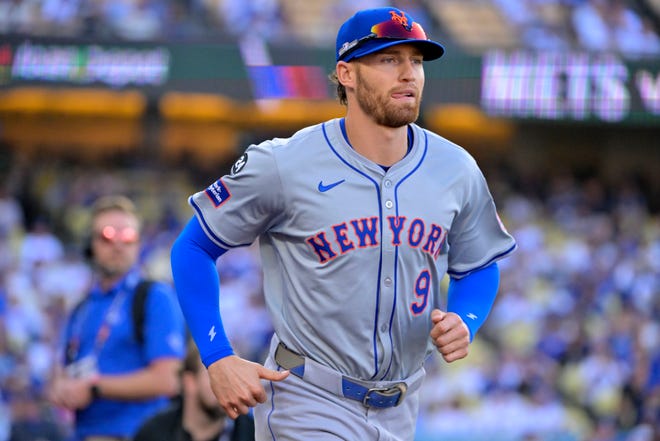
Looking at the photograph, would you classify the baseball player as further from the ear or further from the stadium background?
the stadium background

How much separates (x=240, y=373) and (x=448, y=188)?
0.91m

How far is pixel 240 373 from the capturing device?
364 cm

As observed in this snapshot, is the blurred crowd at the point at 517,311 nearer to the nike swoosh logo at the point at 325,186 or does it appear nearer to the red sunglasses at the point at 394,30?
the nike swoosh logo at the point at 325,186

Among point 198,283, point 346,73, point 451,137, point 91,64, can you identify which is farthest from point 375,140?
point 451,137

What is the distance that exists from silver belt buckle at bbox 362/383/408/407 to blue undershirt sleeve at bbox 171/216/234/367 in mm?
479

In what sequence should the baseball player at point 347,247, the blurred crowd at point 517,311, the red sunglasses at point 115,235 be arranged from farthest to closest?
the blurred crowd at point 517,311
the red sunglasses at point 115,235
the baseball player at point 347,247

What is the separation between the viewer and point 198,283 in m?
3.87

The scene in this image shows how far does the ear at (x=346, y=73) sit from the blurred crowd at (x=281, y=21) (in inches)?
542

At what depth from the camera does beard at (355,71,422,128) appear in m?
3.84

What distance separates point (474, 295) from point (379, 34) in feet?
3.06

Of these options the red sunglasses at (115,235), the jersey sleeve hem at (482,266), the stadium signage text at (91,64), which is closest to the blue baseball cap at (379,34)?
the jersey sleeve hem at (482,266)

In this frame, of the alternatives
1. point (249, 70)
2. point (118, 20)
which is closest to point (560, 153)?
point (249, 70)

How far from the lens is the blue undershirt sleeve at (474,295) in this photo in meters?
4.03

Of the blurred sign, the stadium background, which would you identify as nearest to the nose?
the stadium background
